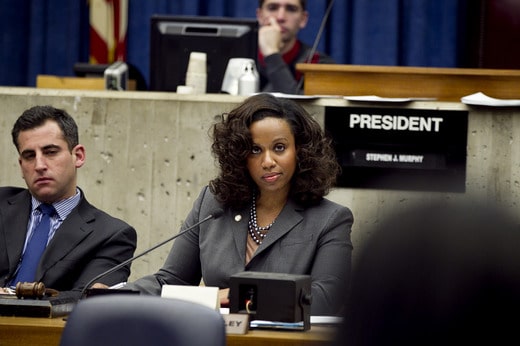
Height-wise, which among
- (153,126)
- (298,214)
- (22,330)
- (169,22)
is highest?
(169,22)

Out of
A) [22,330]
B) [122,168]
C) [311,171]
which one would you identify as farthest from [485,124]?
[22,330]

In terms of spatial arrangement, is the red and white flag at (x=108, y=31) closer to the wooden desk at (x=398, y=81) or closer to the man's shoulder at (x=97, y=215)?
the wooden desk at (x=398, y=81)

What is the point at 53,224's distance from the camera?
366 centimetres

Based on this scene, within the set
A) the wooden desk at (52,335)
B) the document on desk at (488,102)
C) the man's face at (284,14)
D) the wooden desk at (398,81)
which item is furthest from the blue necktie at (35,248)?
the man's face at (284,14)

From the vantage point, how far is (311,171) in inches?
135

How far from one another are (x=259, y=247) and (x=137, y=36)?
12.0 ft

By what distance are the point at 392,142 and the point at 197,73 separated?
972 mm

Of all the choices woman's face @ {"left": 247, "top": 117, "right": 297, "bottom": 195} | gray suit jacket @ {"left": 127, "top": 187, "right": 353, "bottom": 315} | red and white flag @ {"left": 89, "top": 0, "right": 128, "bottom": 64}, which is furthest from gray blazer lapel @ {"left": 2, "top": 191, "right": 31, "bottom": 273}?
red and white flag @ {"left": 89, "top": 0, "right": 128, "bottom": 64}

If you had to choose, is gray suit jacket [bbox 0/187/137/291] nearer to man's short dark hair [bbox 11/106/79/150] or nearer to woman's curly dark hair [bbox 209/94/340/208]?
man's short dark hair [bbox 11/106/79/150]

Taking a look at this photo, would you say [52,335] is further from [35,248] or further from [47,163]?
[47,163]

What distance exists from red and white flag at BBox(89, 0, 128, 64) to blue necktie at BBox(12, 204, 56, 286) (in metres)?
3.00

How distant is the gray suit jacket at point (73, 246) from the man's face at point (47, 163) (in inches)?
2.8

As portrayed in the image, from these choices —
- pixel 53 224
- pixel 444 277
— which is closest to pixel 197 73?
pixel 53 224

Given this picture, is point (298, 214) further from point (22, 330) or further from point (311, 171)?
point (22, 330)
